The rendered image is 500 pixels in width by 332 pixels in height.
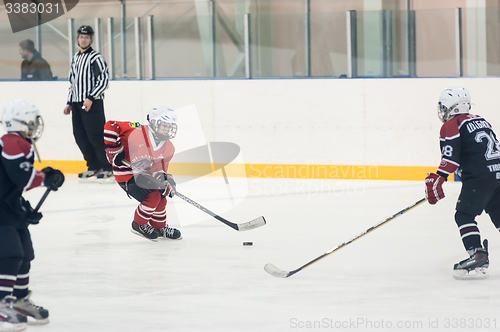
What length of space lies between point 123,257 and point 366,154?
3600 mm

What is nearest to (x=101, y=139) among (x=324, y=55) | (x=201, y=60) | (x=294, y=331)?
(x=201, y=60)

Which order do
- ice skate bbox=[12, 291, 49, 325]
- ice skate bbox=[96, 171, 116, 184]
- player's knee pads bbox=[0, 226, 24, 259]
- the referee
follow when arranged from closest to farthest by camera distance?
player's knee pads bbox=[0, 226, 24, 259]
ice skate bbox=[12, 291, 49, 325]
the referee
ice skate bbox=[96, 171, 116, 184]

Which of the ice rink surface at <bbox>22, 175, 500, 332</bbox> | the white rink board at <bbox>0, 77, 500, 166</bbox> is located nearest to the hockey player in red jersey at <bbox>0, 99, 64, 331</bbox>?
the ice rink surface at <bbox>22, 175, 500, 332</bbox>

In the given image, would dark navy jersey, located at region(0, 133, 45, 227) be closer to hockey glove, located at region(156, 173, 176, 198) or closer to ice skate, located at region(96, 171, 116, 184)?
hockey glove, located at region(156, 173, 176, 198)

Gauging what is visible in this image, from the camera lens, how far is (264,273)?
329 cm

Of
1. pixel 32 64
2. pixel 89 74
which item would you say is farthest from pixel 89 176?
pixel 32 64

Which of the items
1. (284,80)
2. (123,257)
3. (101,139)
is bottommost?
(123,257)

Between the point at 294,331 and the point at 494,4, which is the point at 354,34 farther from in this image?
the point at 294,331

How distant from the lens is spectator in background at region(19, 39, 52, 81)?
782 centimetres

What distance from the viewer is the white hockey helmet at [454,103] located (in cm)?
318

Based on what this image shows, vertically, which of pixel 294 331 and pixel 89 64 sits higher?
pixel 89 64

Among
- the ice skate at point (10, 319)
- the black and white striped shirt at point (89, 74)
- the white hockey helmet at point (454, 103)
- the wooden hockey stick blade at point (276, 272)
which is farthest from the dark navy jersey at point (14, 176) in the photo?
the black and white striped shirt at point (89, 74)

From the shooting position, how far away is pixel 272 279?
10.4ft

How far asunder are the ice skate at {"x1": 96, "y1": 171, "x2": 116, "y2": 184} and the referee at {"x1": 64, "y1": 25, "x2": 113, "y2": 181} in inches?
5.0
